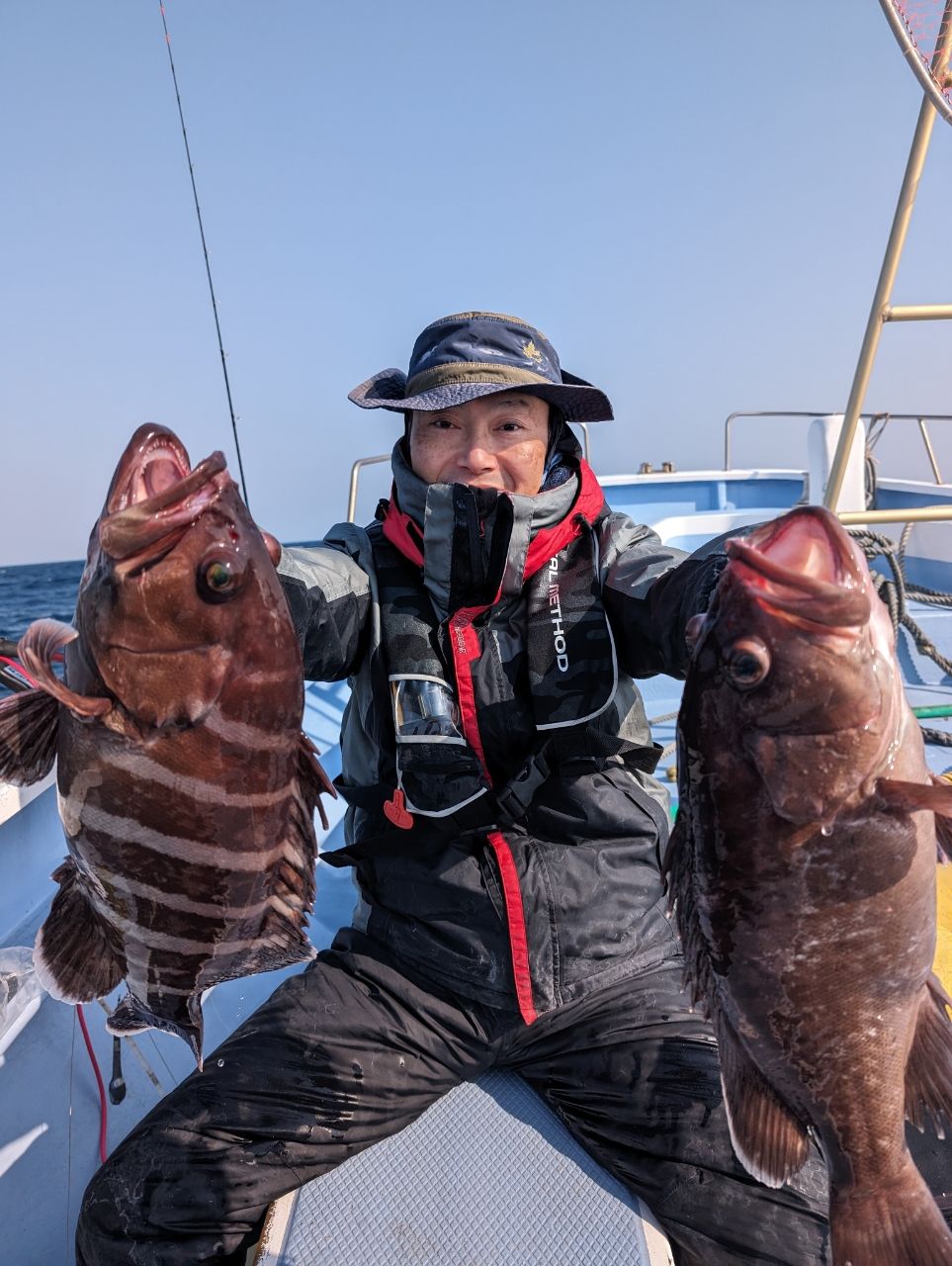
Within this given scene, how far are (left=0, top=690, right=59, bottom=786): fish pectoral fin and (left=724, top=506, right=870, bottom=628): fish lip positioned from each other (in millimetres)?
1533

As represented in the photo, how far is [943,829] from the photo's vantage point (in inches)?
66.5

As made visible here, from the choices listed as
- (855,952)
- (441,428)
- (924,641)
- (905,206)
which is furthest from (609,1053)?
(924,641)

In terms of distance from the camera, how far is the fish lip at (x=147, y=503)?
62.5 inches

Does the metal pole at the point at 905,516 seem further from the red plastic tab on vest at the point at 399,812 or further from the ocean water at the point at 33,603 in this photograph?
the ocean water at the point at 33,603

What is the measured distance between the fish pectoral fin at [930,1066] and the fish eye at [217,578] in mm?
1792

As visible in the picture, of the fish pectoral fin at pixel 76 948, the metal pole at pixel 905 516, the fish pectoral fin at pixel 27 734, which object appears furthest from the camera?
the metal pole at pixel 905 516

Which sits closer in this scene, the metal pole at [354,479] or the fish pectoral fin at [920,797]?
the fish pectoral fin at [920,797]


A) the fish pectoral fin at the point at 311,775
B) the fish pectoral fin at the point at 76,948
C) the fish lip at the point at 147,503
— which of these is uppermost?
the fish lip at the point at 147,503

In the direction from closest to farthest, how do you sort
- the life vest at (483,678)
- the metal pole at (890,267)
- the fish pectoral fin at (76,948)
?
the fish pectoral fin at (76,948) < the life vest at (483,678) < the metal pole at (890,267)

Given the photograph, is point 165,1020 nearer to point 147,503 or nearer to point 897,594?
point 147,503

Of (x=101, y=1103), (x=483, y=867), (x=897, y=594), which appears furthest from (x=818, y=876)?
(x=897, y=594)

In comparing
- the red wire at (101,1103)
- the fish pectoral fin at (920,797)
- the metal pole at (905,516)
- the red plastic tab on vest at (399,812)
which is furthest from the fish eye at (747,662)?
the metal pole at (905,516)

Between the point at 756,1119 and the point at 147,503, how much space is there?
1893mm

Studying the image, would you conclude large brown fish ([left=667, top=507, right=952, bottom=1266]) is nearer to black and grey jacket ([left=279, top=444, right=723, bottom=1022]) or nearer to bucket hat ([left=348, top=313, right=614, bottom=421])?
black and grey jacket ([left=279, top=444, right=723, bottom=1022])
